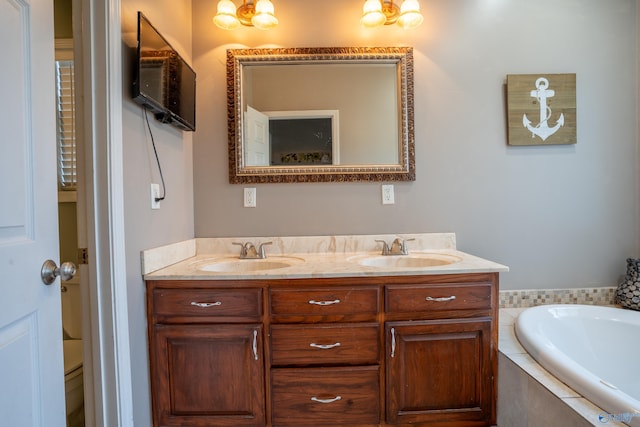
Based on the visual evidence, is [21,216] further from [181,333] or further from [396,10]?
[396,10]

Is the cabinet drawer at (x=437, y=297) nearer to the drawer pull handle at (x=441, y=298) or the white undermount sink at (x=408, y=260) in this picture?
the drawer pull handle at (x=441, y=298)

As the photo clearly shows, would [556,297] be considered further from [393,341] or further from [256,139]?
[256,139]

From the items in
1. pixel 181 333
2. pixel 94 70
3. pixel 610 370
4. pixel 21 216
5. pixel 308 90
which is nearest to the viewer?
pixel 21 216

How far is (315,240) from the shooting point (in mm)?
1876

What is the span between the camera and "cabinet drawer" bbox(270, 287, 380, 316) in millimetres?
1378

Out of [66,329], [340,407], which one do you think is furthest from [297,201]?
[66,329]

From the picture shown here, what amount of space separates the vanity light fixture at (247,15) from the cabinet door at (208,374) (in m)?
1.58

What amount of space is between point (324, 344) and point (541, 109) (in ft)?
6.16

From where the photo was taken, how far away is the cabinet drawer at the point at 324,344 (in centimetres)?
137

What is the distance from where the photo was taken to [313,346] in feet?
4.50

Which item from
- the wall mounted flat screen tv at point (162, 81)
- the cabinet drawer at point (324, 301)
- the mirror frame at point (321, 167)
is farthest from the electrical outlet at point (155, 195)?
the cabinet drawer at point (324, 301)

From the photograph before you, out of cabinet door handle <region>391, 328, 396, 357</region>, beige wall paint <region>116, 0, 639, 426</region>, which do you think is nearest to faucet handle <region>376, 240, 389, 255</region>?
beige wall paint <region>116, 0, 639, 426</region>

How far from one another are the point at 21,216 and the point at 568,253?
260 centimetres

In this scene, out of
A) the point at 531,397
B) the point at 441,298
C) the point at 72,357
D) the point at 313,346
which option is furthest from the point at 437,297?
the point at 72,357
